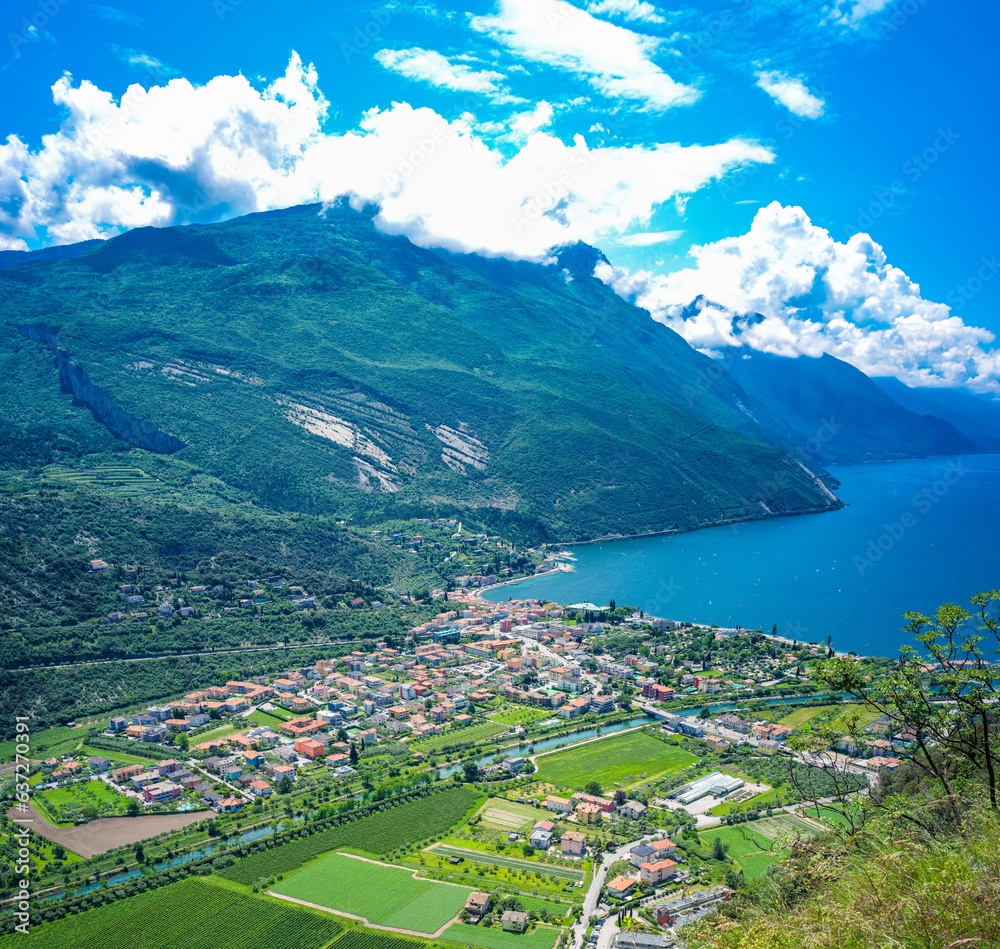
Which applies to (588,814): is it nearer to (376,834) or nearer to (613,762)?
(613,762)

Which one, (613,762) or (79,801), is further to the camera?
(613,762)

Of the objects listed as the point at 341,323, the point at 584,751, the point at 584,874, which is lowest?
the point at 584,874

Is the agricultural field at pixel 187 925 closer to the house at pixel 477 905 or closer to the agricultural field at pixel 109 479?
the house at pixel 477 905

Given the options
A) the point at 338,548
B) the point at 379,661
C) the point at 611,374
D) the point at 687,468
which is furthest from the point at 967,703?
the point at 611,374

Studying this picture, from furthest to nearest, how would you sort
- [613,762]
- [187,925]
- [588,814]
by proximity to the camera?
[613,762] < [588,814] < [187,925]

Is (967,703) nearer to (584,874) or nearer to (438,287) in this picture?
(584,874)

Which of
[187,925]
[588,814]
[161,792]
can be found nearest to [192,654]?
[161,792]

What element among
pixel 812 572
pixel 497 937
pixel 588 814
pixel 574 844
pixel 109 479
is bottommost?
pixel 497 937

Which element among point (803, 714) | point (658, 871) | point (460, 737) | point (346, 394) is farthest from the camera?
point (346, 394)
